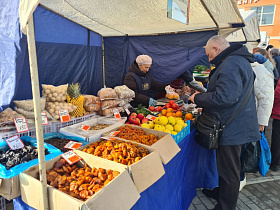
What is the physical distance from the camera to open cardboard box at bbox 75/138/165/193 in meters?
1.50

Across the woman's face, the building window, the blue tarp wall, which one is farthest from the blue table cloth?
the building window

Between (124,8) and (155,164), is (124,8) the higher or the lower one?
the higher one

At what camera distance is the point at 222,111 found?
2273mm

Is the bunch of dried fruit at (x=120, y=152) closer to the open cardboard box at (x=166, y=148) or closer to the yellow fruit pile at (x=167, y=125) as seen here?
the open cardboard box at (x=166, y=148)

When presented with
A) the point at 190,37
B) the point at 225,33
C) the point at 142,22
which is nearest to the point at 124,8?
the point at 142,22

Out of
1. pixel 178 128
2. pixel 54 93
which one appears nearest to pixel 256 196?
pixel 178 128

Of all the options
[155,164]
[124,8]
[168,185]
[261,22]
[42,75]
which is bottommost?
[168,185]

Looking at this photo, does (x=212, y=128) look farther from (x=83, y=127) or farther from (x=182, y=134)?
(x=83, y=127)

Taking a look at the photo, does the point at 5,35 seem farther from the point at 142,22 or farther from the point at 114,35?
the point at 114,35

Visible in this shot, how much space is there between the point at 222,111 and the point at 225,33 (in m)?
2.31

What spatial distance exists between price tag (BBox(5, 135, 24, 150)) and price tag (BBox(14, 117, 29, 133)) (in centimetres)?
15

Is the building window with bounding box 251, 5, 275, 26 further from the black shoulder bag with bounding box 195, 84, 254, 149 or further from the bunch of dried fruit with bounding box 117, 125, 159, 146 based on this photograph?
the bunch of dried fruit with bounding box 117, 125, 159, 146

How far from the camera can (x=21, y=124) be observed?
2.06 m

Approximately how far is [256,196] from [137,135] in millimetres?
2291
